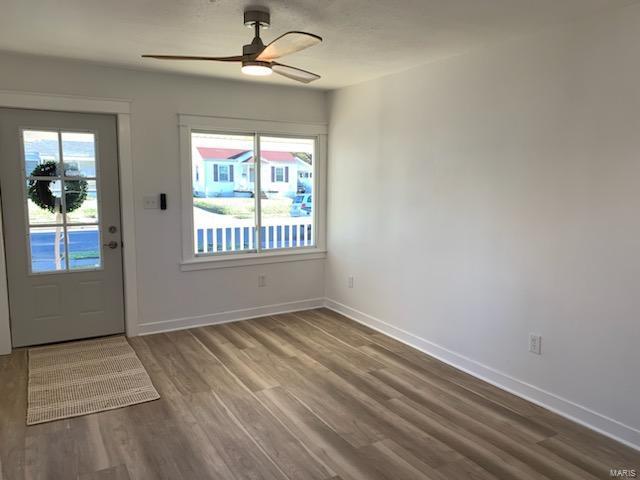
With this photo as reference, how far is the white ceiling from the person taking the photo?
254 centimetres

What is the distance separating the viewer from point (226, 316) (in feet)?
15.9

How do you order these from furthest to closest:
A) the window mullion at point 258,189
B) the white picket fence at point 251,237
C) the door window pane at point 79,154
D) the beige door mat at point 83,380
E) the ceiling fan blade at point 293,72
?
the window mullion at point 258,189
the white picket fence at point 251,237
the door window pane at point 79,154
the beige door mat at point 83,380
the ceiling fan blade at point 293,72

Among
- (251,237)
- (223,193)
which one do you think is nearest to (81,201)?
(223,193)

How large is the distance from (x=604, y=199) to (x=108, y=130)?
388 centimetres

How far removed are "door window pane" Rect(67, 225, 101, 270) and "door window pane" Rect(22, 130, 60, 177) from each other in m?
0.54

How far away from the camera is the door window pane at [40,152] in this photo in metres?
3.87

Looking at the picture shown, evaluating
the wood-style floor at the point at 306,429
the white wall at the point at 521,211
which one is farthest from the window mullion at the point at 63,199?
the white wall at the point at 521,211

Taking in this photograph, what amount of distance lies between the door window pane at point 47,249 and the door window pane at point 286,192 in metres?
1.91

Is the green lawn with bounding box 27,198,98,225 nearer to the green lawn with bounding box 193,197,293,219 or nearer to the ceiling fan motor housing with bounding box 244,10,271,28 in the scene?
the green lawn with bounding box 193,197,293,219

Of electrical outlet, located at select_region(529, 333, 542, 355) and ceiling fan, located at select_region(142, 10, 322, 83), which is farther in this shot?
electrical outlet, located at select_region(529, 333, 542, 355)

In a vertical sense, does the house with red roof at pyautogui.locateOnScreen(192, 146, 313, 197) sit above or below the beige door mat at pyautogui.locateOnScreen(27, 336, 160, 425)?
above

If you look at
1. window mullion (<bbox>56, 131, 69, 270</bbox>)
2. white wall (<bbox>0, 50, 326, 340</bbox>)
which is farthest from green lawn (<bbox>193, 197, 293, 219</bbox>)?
window mullion (<bbox>56, 131, 69, 270</bbox>)

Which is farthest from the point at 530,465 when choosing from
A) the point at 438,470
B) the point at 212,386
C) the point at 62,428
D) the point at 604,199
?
the point at 62,428

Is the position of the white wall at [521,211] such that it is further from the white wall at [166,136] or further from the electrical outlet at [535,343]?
the white wall at [166,136]
